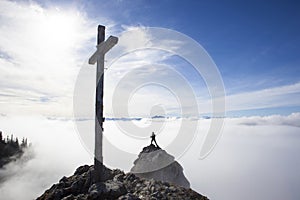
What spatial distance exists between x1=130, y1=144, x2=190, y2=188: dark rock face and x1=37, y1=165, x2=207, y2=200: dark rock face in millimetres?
13806

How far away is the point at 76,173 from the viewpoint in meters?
11.7

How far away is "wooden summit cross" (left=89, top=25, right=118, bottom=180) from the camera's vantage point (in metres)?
10.1

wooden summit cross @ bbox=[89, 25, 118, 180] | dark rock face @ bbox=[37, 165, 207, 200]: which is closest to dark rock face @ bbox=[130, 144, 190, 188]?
dark rock face @ bbox=[37, 165, 207, 200]

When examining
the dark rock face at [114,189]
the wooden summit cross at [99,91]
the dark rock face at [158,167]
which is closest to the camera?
the dark rock face at [114,189]

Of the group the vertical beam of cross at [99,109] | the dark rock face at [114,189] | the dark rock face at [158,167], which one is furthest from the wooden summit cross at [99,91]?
the dark rock face at [158,167]

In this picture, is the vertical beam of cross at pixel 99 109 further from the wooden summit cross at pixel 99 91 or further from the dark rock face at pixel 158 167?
the dark rock face at pixel 158 167

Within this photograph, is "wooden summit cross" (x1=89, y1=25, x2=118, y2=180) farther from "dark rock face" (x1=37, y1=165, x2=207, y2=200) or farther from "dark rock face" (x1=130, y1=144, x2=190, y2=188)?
"dark rock face" (x1=130, y1=144, x2=190, y2=188)

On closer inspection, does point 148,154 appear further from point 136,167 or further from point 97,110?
point 97,110

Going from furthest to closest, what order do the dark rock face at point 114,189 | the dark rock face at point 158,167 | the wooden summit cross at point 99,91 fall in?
the dark rock face at point 158,167 → the wooden summit cross at point 99,91 → the dark rock face at point 114,189

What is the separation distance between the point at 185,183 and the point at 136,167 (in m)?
6.34

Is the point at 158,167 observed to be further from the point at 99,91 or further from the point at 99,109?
the point at 99,91

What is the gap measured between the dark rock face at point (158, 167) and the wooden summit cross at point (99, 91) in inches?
581

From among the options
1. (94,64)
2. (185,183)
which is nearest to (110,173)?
(94,64)

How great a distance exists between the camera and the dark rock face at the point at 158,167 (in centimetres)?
2459
